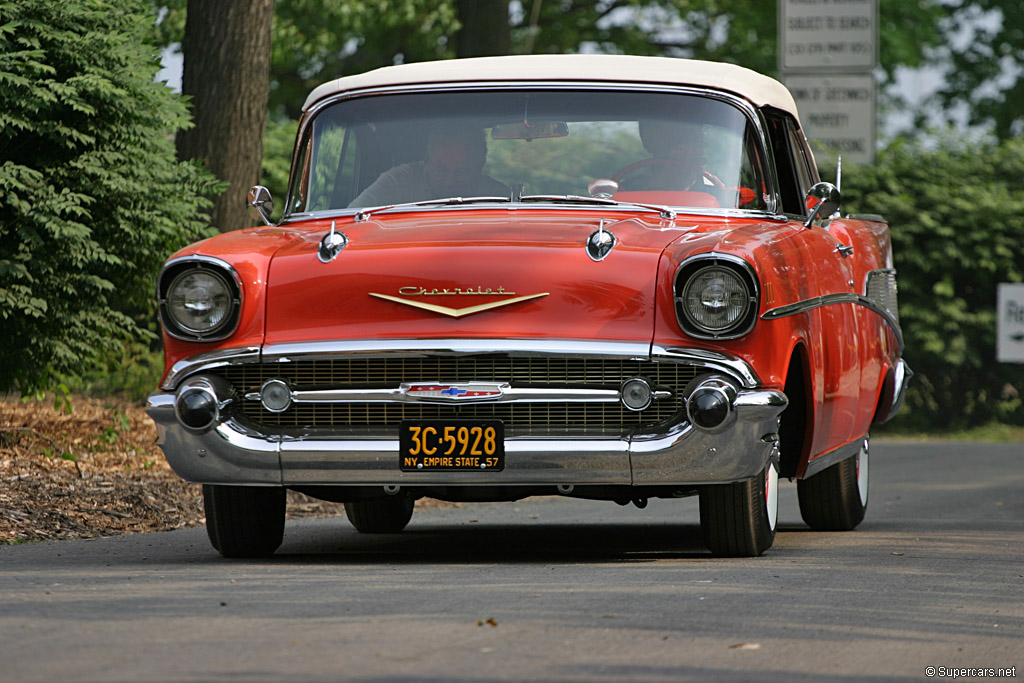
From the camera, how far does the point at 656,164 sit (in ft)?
23.9

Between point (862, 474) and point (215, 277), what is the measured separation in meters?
4.16

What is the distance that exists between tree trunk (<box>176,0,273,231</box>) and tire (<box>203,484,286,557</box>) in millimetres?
4910

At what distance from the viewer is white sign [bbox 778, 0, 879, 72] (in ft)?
52.2

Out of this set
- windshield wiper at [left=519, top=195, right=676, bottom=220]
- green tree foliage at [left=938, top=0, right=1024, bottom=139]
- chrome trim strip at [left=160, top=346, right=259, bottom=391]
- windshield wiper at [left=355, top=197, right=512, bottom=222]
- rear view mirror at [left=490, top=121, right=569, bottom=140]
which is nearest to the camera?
chrome trim strip at [left=160, top=346, right=259, bottom=391]

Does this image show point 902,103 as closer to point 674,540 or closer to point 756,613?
point 674,540

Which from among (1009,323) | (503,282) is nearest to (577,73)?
(503,282)

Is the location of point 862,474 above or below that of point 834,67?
below

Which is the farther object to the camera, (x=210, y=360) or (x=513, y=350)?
(x=210, y=360)

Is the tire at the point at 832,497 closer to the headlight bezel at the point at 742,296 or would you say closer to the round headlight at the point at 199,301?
the headlight bezel at the point at 742,296

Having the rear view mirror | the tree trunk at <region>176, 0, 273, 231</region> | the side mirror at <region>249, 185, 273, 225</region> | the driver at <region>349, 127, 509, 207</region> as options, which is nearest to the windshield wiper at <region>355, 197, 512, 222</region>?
the driver at <region>349, 127, 509, 207</region>

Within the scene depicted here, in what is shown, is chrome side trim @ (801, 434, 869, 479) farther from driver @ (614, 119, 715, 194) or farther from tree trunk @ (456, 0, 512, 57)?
tree trunk @ (456, 0, 512, 57)

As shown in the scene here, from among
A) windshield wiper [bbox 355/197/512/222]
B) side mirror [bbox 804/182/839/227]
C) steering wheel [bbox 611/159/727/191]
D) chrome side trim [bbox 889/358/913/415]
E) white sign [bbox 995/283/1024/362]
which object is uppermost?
steering wheel [bbox 611/159/727/191]

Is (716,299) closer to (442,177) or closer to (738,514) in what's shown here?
(738,514)

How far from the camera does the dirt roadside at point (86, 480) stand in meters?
8.06
